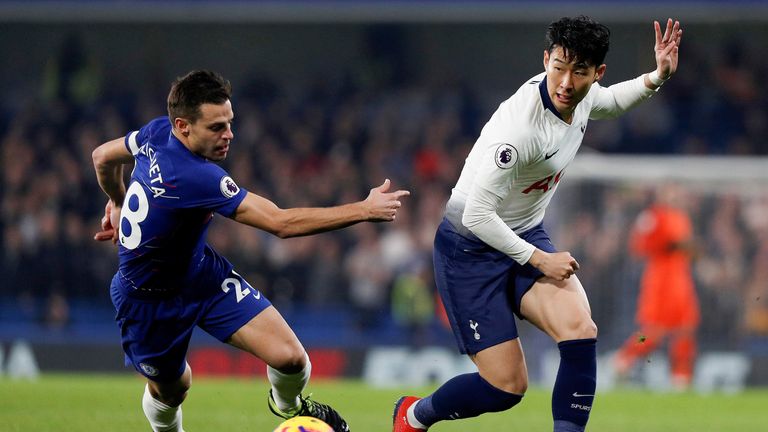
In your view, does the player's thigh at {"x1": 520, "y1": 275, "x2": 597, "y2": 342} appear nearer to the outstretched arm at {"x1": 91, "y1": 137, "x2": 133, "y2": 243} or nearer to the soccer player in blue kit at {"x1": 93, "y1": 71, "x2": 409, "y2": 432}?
the soccer player in blue kit at {"x1": 93, "y1": 71, "x2": 409, "y2": 432}

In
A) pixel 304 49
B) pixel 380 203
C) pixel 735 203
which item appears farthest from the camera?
pixel 304 49

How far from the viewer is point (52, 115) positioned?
19703 millimetres

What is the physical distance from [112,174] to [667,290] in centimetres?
872

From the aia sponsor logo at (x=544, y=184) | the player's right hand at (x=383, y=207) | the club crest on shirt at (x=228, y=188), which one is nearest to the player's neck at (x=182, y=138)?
the club crest on shirt at (x=228, y=188)

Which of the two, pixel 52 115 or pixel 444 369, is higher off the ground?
pixel 52 115

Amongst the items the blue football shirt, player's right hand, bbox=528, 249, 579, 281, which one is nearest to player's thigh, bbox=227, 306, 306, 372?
the blue football shirt

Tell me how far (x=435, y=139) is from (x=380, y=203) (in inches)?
537

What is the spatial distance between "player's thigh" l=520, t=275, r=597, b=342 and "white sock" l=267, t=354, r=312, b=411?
124cm

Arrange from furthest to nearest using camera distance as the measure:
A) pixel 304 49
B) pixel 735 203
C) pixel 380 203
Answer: pixel 304 49 → pixel 735 203 → pixel 380 203

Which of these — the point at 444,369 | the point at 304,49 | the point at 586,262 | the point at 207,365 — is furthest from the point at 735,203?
the point at 304,49

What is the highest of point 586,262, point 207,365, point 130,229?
point 130,229

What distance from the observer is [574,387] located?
6.07 meters

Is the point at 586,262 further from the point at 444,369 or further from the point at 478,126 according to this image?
the point at 478,126

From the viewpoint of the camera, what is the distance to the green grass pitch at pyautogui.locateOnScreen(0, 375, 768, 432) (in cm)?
880
